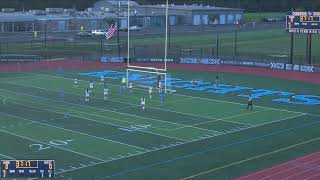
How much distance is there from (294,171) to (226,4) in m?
141

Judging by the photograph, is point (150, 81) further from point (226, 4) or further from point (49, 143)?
point (226, 4)

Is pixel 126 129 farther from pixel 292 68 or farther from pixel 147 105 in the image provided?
pixel 292 68

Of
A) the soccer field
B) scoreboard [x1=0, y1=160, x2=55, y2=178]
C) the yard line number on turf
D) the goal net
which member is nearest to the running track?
the soccer field

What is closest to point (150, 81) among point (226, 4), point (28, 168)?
point (28, 168)

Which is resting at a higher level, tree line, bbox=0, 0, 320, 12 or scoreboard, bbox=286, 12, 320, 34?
tree line, bbox=0, 0, 320, 12

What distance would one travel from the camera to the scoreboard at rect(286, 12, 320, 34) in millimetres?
56812

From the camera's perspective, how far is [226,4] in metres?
162

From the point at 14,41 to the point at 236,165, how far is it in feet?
210

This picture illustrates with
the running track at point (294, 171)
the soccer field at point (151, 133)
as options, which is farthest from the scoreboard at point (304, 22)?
the running track at point (294, 171)

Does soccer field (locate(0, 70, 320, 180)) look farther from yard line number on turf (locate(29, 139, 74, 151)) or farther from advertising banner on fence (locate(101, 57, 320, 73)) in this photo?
advertising banner on fence (locate(101, 57, 320, 73))

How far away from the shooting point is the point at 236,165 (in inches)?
1014

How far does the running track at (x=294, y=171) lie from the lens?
78.5 ft

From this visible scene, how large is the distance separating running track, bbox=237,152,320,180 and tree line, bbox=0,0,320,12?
11570cm

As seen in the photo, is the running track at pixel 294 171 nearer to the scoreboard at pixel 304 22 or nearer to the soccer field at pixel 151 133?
the soccer field at pixel 151 133
